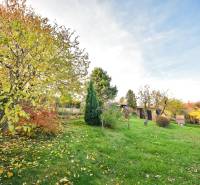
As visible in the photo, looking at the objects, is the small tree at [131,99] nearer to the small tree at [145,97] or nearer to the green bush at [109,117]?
the small tree at [145,97]

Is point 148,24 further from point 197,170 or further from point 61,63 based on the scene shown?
point 197,170

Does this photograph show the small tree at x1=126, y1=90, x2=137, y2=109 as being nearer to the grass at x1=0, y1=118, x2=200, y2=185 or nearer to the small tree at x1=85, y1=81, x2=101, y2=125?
the small tree at x1=85, y1=81, x2=101, y2=125

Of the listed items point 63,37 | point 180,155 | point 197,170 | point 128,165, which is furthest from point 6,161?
point 63,37

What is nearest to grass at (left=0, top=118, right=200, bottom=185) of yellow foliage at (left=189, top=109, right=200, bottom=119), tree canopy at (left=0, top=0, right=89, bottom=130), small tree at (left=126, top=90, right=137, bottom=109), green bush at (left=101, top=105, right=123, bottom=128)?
tree canopy at (left=0, top=0, right=89, bottom=130)

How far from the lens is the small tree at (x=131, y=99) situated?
6969 cm

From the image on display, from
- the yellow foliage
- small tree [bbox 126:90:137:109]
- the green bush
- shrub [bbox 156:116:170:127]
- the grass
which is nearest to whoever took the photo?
the grass

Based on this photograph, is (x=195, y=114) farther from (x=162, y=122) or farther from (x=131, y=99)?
(x=162, y=122)

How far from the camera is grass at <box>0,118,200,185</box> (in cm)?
1318

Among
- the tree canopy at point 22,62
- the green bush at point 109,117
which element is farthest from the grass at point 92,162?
the green bush at point 109,117

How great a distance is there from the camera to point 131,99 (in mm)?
70500

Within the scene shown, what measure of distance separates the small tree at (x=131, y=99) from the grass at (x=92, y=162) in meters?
47.5

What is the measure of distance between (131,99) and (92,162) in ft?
182

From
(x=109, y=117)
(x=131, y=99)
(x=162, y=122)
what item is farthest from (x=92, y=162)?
(x=131, y=99)

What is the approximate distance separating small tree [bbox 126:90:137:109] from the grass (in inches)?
1871
